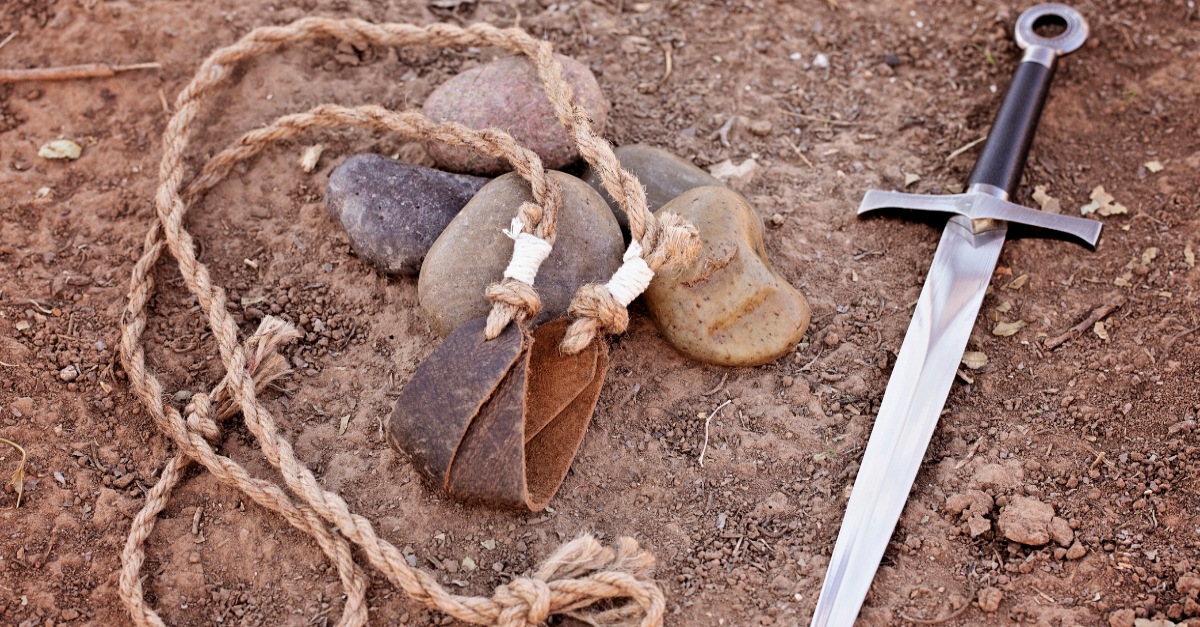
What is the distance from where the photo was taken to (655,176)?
288cm

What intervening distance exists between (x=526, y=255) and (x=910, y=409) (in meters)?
1.04

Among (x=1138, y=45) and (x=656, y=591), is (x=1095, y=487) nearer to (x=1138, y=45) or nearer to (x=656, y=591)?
(x=656, y=591)

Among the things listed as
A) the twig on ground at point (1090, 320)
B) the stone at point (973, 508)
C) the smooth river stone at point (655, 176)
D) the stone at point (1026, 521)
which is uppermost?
the smooth river stone at point (655, 176)

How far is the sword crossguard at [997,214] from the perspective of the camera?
9.04 feet

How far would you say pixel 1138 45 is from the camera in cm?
A: 344

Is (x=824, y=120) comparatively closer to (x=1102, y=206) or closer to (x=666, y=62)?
(x=666, y=62)

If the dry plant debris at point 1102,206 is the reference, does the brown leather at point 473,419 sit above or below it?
above

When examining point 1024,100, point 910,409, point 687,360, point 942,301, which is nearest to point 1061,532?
point 910,409

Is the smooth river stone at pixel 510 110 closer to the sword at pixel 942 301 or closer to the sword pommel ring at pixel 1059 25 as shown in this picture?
the sword at pixel 942 301

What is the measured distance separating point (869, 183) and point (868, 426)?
0.93m

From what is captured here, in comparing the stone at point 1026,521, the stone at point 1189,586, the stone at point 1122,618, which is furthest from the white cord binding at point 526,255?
the stone at point 1189,586

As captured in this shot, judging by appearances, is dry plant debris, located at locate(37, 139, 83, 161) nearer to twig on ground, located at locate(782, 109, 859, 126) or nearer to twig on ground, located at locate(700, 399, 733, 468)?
twig on ground, located at locate(700, 399, 733, 468)

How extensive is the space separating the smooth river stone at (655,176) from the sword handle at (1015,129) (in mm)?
→ 791

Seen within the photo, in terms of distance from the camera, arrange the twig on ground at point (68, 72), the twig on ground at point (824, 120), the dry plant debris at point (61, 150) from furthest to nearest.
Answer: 1. the twig on ground at point (824, 120)
2. the twig on ground at point (68, 72)
3. the dry plant debris at point (61, 150)
